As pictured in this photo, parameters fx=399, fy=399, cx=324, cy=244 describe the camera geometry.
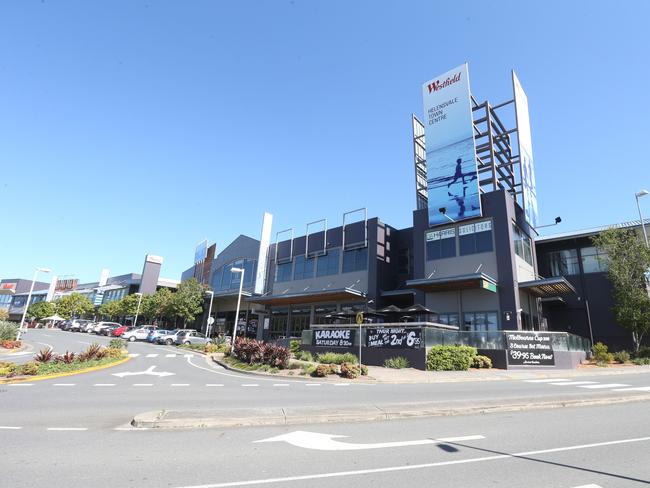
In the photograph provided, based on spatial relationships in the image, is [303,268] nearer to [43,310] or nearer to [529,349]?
[529,349]

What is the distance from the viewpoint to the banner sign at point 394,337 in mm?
21144

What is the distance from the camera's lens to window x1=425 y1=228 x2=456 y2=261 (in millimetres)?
31884

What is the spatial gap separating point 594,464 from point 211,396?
9462 mm

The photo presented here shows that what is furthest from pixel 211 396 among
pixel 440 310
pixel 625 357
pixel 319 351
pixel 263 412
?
pixel 625 357

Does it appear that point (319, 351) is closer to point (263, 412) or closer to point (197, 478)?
point (263, 412)

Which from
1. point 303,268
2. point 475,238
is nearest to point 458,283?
point 475,238

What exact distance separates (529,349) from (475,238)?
10354 mm

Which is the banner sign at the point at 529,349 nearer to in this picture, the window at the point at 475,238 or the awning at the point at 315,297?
the window at the point at 475,238

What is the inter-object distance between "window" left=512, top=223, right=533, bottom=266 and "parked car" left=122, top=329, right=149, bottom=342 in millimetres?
38043

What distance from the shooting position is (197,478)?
15.9 feet

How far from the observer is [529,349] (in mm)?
22656

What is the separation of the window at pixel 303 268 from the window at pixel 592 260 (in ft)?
81.7

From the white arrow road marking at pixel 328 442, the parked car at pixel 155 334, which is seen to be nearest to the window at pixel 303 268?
the parked car at pixel 155 334

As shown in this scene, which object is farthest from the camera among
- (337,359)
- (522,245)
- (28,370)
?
(522,245)
